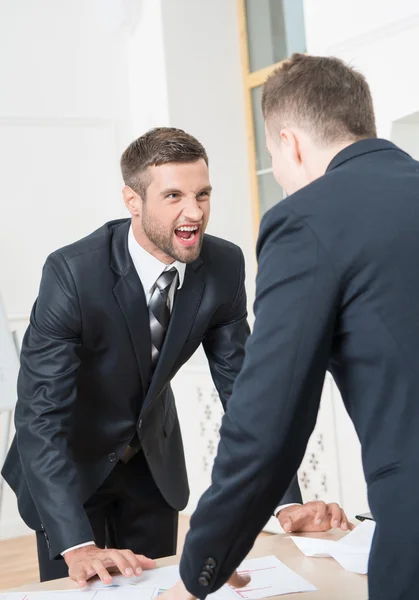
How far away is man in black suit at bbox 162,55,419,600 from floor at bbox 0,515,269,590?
11.7 ft

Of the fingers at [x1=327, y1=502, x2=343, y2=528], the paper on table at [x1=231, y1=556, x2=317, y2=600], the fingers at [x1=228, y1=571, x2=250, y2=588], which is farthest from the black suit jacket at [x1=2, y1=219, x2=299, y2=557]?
the fingers at [x1=228, y1=571, x2=250, y2=588]

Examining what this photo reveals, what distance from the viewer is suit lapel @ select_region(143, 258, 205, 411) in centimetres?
244

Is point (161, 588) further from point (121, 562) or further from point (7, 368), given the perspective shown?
point (7, 368)

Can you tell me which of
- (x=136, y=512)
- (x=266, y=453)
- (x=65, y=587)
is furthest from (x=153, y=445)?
(x=266, y=453)

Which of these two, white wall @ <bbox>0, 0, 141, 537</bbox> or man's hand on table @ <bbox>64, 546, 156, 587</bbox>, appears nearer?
man's hand on table @ <bbox>64, 546, 156, 587</bbox>

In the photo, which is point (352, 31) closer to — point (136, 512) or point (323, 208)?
point (136, 512)

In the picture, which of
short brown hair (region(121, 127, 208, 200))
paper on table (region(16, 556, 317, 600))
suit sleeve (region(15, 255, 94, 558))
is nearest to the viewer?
paper on table (region(16, 556, 317, 600))

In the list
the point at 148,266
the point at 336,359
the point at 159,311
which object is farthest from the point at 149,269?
the point at 336,359

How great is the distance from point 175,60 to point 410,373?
530 centimetres

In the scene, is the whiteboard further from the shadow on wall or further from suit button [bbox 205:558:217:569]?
suit button [bbox 205:558:217:569]

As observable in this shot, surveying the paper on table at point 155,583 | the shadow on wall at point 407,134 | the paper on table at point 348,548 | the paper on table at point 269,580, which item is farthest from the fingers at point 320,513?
the shadow on wall at point 407,134

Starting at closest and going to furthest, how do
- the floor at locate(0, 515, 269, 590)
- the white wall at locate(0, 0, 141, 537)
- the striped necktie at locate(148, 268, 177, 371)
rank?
the striped necktie at locate(148, 268, 177, 371) < the floor at locate(0, 515, 269, 590) < the white wall at locate(0, 0, 141, 537)

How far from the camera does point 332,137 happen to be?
1.44 m

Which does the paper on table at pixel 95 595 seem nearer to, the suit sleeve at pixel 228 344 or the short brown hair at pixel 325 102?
the suit sleeve at pixel 228 344
